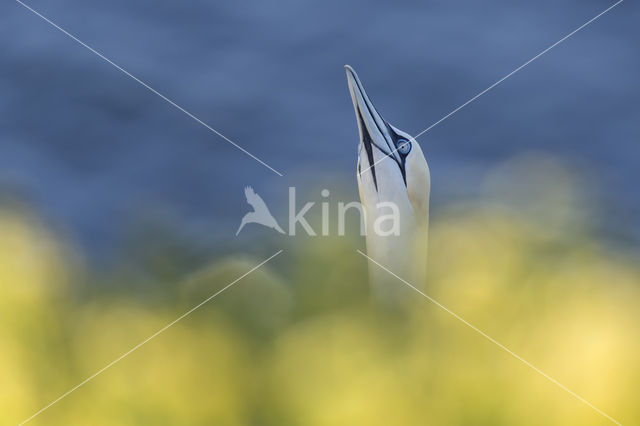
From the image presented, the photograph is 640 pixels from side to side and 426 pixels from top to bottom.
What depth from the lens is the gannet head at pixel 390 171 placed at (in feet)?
3.64

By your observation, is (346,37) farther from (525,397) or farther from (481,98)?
(525,397)

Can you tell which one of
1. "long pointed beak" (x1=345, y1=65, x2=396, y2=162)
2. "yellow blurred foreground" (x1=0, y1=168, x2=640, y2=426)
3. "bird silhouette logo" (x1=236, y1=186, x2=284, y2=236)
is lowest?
"bird silhouette logo" (x1=236, y1=186, x2=284, y2=236)

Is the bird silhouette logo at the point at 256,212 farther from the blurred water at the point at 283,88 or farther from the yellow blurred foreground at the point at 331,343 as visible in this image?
the yellow blurred foreground at the point at 331,343

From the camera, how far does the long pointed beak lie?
106 cm

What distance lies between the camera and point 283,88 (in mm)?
1742

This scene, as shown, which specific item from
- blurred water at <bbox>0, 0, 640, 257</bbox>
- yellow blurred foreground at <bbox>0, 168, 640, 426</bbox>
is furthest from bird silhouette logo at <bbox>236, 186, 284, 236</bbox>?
yellow blurred foreground at <bbox>0, 168, 640, 426</bbox>

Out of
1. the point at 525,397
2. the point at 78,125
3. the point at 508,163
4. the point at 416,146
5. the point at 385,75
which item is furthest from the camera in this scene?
the point at 385,75

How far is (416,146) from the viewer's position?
1.14m

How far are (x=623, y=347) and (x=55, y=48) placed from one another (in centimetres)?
173

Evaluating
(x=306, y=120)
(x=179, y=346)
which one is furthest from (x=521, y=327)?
(x=306, y=120)

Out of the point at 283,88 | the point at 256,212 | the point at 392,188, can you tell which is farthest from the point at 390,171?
the point at 283,88

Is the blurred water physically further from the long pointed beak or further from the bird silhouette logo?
the long pointed beak

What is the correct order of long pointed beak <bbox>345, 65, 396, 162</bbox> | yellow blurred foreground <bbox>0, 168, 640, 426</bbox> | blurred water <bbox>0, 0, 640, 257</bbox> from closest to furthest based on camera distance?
yellow blurred foreground <bbox>0, 168, 640, 426</bbox> < long pointed beak <bbox>345, 65, 396, 162</bbox> < blurred water <bbox>0, 0, 640, 257</bbox>

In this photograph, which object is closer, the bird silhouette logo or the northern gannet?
the bird silhouette logo
